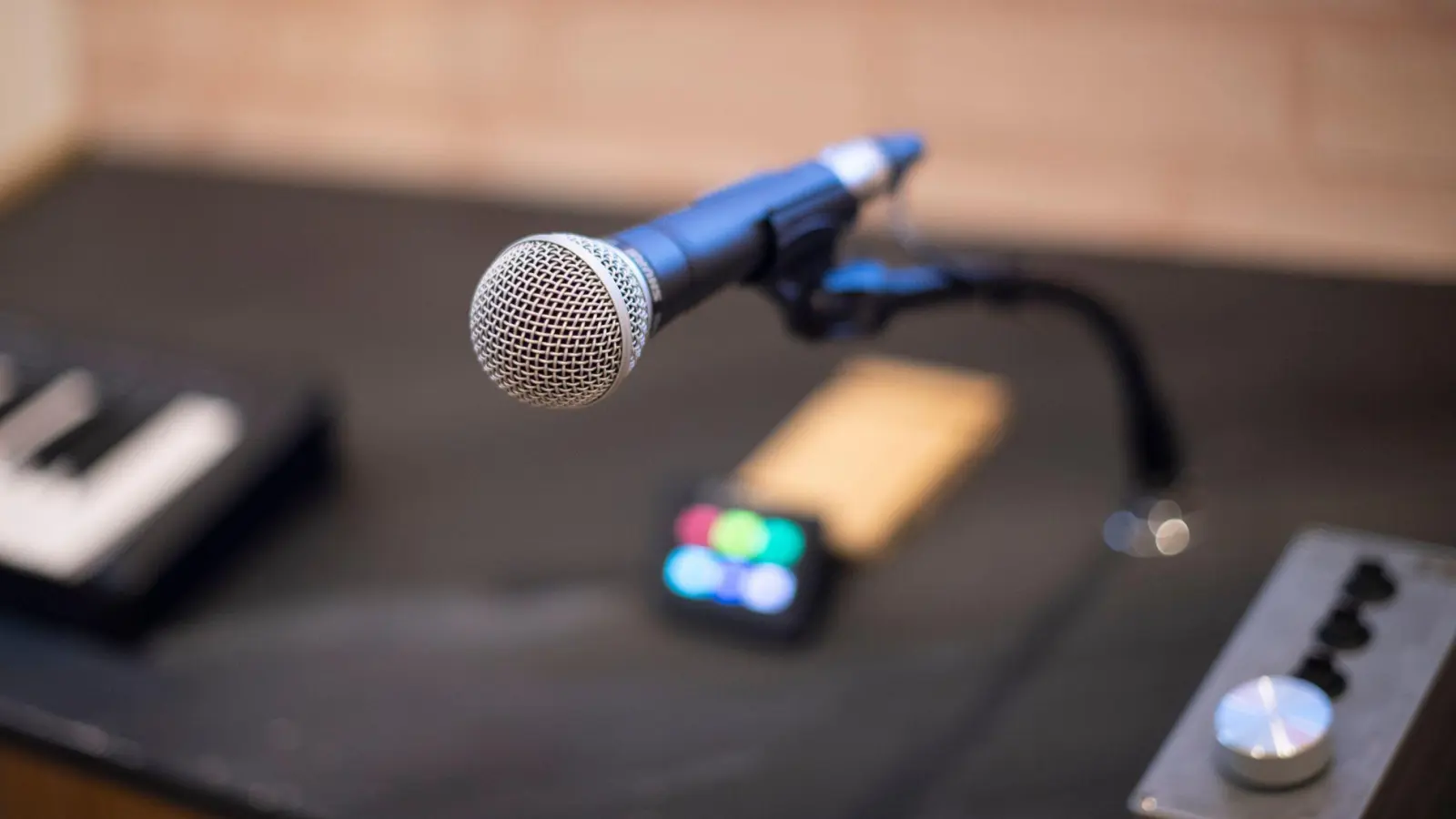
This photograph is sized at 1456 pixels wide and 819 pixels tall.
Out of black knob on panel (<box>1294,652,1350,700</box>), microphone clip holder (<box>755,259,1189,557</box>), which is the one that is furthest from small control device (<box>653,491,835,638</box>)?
black knob on panel (<box>1294,652,1350,700</box>)

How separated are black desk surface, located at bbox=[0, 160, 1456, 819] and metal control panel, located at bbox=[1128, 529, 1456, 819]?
1.7 inches

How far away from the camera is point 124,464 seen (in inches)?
49.1

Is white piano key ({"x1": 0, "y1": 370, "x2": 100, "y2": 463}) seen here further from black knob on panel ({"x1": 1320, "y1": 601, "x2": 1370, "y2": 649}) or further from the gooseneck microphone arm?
black knob on panel ({"x1": 1320, "y1": 601, "x2": 1370, "y2": 649})

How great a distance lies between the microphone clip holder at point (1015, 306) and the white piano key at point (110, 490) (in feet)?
1.75

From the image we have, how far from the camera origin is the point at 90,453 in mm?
1261

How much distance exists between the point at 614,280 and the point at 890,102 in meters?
0.91

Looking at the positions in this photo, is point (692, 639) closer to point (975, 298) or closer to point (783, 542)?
point (783, 542)

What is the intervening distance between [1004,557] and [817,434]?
19 cm

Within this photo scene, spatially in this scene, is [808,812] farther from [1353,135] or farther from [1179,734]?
[1353,135]

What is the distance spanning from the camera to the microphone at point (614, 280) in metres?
0.69

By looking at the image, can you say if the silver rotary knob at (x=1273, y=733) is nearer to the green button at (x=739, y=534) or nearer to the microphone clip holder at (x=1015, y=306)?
the microphone clip holder at (x=1015, y=306)

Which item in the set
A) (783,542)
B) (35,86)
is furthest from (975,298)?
(35,86)

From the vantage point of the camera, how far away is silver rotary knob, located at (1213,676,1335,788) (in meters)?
0.88

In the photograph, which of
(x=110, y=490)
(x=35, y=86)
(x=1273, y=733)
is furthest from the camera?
(x=35, y=86)
